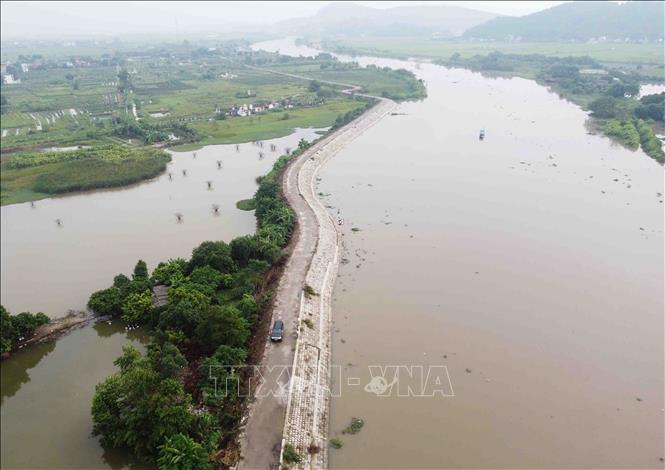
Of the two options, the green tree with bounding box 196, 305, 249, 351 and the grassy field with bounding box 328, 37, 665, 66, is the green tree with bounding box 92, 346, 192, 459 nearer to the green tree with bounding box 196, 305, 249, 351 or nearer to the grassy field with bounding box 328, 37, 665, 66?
the green tree with bounding box 196, 305, 249, 351

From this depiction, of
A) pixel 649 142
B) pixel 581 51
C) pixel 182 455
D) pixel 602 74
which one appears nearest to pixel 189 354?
pixel 182 455

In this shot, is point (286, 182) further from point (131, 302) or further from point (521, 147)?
point (521, 147)

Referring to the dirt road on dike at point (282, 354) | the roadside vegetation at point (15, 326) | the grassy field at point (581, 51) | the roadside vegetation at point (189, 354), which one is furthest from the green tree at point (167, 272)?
the grassy field at point (581, 51)

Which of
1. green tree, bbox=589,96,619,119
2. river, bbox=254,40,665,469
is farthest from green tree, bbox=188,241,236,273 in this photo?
green tree, bbox=589,96,619,119

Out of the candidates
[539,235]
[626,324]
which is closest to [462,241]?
[539,235]

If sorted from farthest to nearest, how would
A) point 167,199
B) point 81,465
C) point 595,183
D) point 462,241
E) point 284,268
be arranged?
point 595,183, point 167,199, point 462,241, point 284,268, point 81,465

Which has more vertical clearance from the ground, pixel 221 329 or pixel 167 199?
pixel 221 329

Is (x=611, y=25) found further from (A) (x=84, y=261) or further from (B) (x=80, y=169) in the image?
(A) (x=84, y=261)
